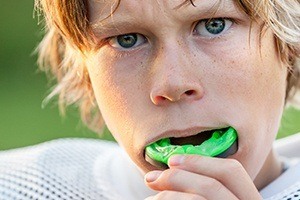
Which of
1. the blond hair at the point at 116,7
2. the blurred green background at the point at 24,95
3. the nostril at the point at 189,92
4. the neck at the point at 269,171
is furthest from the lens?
the blurred green background at the point at 24,95

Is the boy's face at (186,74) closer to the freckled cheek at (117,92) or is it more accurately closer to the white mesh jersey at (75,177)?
the freckled cheek at (117,92)

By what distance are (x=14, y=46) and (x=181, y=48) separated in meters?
4.53

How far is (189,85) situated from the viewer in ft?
5.00

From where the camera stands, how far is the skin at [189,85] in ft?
4.85

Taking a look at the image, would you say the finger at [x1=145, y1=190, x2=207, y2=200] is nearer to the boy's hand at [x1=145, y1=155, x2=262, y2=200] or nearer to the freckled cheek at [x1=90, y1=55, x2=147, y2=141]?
the boy's hand at [x1=145, y1=155, x2=262, y2=200]

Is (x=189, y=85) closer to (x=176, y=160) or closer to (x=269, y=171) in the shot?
(x=176, y=160)

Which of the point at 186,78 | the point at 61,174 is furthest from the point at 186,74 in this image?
the point at 61,174

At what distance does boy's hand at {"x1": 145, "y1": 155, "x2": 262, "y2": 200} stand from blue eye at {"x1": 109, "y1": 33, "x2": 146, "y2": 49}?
245 millimetres

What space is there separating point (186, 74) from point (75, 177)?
40 cm

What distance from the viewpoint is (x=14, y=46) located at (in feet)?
19.7

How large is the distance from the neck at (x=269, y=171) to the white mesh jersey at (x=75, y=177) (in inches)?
2.6

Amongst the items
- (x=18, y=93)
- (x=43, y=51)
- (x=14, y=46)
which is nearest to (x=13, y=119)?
(x=18, y=93)

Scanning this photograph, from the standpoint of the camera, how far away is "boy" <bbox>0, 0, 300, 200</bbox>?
4.88ft

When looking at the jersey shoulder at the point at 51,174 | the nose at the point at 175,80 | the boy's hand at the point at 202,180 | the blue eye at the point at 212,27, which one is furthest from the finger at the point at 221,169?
the jersey shoulder at the point at 51,174
